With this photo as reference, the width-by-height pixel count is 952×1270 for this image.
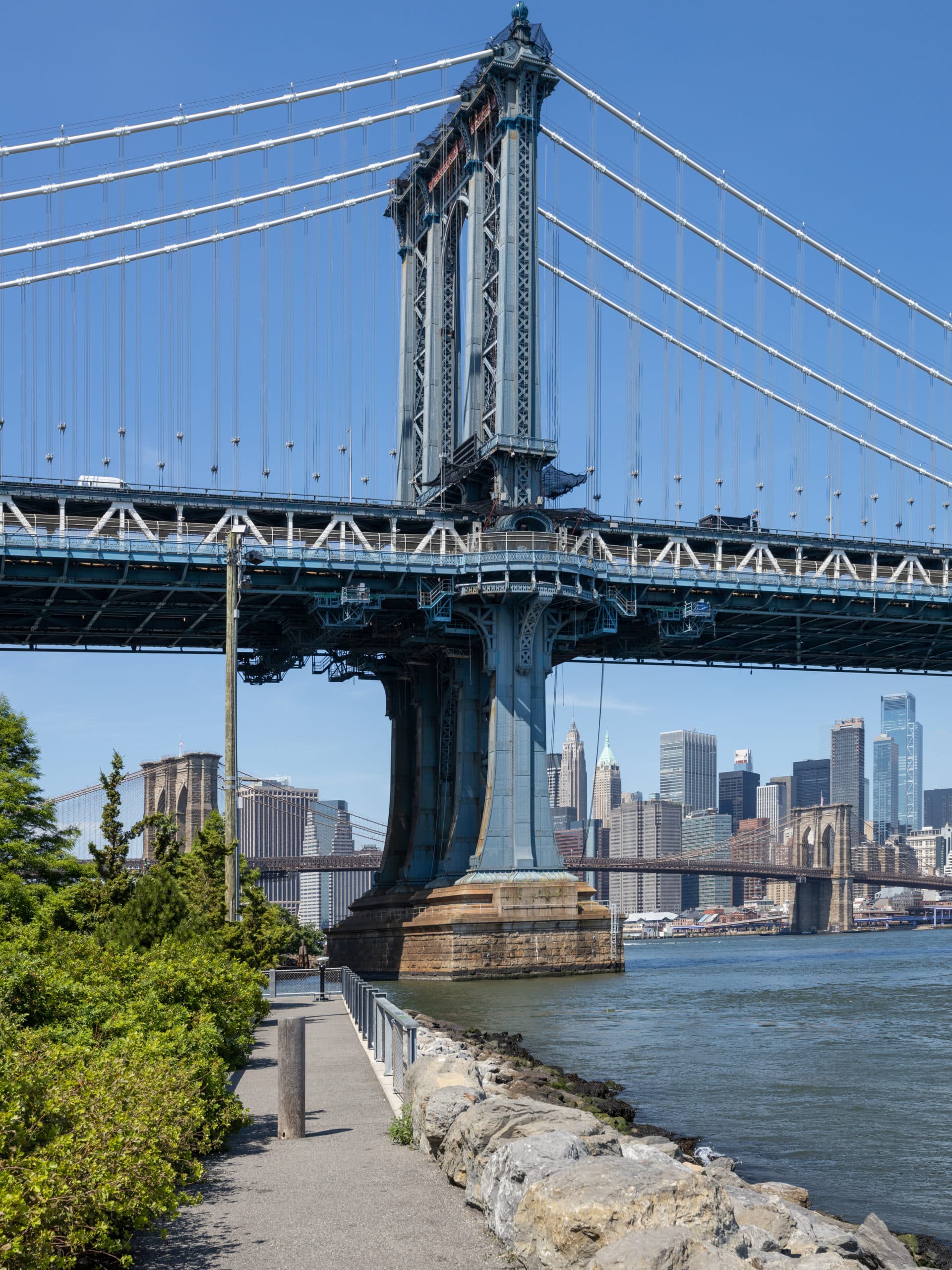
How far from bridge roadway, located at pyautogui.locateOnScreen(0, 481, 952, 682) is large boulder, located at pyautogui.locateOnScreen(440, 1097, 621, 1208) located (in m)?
42.9

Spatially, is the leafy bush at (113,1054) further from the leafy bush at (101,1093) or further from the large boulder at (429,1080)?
the large boulder at (429,1080)

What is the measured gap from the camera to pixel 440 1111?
13.1 metres

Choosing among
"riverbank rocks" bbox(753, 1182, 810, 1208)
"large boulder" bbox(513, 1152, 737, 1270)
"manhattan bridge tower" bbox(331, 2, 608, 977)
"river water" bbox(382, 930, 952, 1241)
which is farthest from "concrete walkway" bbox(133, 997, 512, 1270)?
"manhattan bridge tower" bbox(331, 2, 608, 977)

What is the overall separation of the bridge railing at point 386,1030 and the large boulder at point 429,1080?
584mm

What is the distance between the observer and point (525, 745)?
2381 inches

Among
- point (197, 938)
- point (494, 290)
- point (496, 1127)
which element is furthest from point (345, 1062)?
point (494, 290)

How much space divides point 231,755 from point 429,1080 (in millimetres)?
15577

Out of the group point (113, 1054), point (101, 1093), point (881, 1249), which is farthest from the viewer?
point (881, 1249)

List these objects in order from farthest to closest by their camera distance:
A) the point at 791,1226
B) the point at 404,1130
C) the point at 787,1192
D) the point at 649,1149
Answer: the point at 787,1192, the point at 404,1130, the point at 649,1149, the point at 791,1226

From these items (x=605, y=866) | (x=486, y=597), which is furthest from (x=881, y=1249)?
(x=605, y=866)

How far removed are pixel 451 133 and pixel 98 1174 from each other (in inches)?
2678

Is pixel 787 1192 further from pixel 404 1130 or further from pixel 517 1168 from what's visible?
pixel 517 1168

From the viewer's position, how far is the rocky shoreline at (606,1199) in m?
8.97

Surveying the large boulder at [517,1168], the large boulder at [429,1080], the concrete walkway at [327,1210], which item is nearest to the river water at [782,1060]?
the large boulder at [429,1080]
